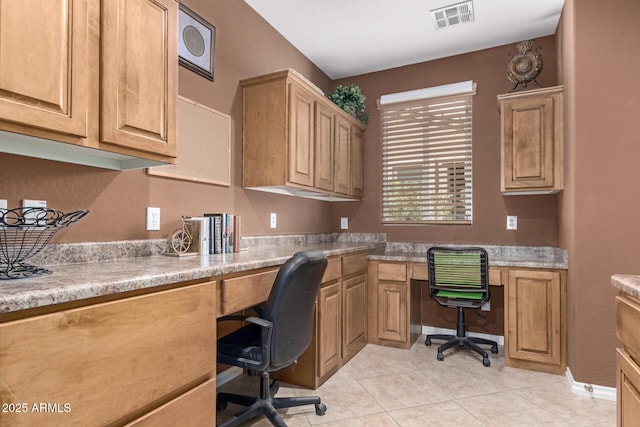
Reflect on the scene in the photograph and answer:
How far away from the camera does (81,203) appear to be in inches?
63.2

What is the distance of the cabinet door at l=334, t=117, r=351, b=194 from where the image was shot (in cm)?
334

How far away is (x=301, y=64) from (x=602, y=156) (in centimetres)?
259

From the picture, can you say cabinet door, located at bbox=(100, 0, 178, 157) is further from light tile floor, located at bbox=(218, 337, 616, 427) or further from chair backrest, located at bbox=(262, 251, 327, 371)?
light tile floor, located at bbox=(218, 337, 616, 427)

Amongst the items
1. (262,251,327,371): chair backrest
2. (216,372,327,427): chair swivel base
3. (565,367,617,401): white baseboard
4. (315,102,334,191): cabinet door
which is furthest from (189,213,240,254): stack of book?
(565,367,617,401): white baseboard

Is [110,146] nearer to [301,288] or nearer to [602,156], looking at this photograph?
[301,288]

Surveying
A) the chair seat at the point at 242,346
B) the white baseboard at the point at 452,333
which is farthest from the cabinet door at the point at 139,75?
the white baseboard at the point at 452,333

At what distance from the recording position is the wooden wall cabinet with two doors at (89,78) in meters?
1.10

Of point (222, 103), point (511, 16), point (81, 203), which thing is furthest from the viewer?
point (511, 16)

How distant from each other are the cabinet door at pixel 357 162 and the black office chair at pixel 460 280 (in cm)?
116

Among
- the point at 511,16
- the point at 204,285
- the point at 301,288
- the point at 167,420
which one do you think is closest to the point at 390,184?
the point at 511,16

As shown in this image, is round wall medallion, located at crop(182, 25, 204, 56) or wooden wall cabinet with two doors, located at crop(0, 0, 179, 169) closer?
wooden wall cabinet with two doors, located at crop(0, 0, 179, 169)

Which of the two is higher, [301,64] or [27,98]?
[301,64]

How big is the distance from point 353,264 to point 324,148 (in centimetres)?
102

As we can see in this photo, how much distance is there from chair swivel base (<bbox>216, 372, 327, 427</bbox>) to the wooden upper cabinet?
2.25 m
